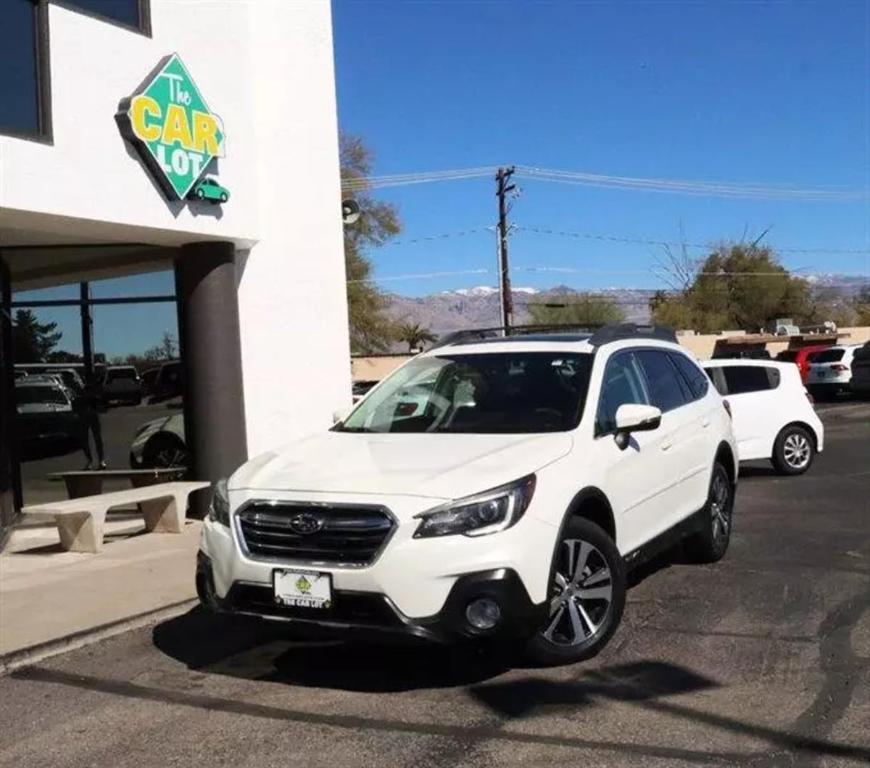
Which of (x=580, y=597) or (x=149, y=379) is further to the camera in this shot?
(x=149, y=379)

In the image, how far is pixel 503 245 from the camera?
43.0 m

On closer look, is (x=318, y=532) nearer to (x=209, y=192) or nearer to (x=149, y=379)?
(x=209, y=192)

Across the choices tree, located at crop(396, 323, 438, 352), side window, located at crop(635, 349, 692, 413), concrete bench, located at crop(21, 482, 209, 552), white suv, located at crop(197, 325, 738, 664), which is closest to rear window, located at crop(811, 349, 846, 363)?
concrete bench, located at crop(21, 482, 209, 552)

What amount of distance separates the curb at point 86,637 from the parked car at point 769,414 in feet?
26.8

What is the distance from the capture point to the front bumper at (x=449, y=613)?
4562 millimetres

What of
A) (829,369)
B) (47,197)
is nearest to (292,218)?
(47,197)

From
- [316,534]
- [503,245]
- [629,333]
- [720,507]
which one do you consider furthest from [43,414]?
[503,245]

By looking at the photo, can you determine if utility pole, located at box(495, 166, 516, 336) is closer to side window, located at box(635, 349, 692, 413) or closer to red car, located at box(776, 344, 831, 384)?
red car, located at box(776, 344, 831, 384)

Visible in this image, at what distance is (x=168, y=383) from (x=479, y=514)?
7.02 meters

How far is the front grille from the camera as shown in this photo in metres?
4.67

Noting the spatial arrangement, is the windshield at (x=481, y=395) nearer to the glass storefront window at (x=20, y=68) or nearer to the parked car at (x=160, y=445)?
the glass storefront window at (x=20, y=68)

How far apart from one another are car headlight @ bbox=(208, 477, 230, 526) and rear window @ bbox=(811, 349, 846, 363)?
25.7m

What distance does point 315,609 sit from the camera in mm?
4699

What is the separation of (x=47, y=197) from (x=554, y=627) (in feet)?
18.4
